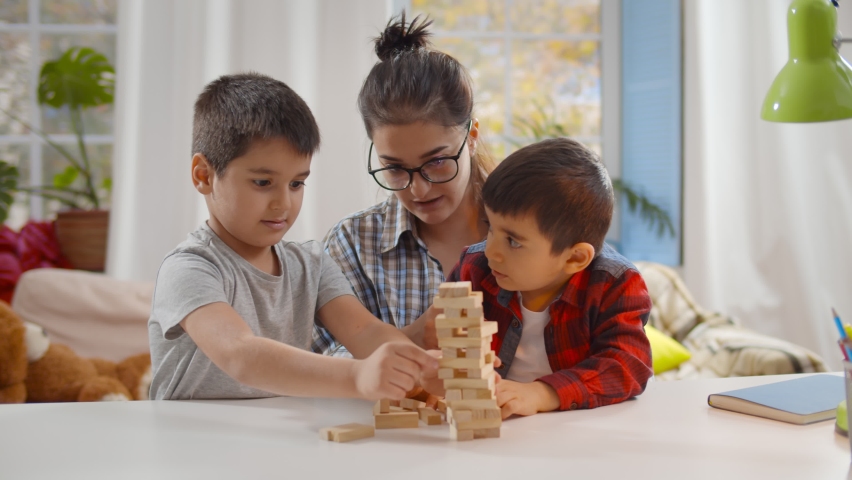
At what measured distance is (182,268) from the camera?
1.30 metres

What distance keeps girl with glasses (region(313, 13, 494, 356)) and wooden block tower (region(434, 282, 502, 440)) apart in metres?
0.34

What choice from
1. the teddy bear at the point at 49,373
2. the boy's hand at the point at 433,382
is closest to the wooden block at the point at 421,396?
the boy's hand at the point at 433,382

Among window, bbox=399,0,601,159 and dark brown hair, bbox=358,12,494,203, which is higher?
window, bbox=399,0,601,159

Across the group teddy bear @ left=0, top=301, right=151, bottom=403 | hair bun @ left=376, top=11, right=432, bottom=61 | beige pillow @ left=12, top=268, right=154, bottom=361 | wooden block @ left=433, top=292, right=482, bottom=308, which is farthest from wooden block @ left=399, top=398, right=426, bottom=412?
beige pillow @ left=12, top=268, right=154, bottom=361

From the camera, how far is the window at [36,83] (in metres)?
3.35

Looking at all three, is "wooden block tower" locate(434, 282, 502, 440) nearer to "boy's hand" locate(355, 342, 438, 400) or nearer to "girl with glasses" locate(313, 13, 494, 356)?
"boy's hand" locate(355, 342, 438, 400)

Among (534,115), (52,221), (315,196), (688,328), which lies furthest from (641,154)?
(52,221)

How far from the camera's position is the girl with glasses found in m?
1.63

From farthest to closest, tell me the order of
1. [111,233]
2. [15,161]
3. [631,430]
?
[15,161], [111,233], [631,430]

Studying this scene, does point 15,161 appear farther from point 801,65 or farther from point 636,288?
point 801,65

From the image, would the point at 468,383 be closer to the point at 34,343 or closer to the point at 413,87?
the point at 413,87

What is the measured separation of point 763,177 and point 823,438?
2865 millimetres

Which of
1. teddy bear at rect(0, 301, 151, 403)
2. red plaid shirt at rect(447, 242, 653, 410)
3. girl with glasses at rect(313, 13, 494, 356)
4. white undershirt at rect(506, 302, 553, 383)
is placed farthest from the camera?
teddy bear at rect(0, 301, 151, 403)

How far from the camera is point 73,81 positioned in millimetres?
3115
